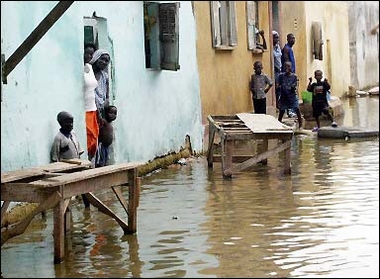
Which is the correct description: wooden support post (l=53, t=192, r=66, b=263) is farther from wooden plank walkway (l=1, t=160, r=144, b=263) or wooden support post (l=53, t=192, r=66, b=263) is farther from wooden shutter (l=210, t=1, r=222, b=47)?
wooden shutter (l=210, t=1, r=222, b=47)

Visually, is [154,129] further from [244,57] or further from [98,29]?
[244,57]

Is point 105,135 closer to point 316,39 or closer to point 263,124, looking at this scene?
point 263,124

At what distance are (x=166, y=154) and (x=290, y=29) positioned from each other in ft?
12.0

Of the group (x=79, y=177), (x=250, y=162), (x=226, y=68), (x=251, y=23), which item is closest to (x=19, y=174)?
(x=79, y=177)

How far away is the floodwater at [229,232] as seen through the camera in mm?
6000

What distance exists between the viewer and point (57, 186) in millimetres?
5934

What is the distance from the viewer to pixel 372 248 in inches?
250

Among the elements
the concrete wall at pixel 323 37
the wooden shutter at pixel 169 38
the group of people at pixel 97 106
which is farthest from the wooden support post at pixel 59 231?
the wooden shutter at pixel 169 38

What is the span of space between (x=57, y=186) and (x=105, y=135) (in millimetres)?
3861

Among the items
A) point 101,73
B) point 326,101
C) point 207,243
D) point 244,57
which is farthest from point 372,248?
point 326,101

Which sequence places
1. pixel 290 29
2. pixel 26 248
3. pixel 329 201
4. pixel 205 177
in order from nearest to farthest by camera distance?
pixel 26 248
pixel 329 201
pixel 205 177
pixel 290 29

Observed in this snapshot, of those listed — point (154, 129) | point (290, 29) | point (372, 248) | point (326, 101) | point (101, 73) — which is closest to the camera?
point (372, 248)

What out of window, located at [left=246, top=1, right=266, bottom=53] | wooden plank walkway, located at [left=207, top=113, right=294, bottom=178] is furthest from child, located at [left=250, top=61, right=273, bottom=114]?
wooden plank walkway, located at [left=207, top=113, right=294, bottom=178]

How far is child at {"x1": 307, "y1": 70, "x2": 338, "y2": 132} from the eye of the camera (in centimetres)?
1438
